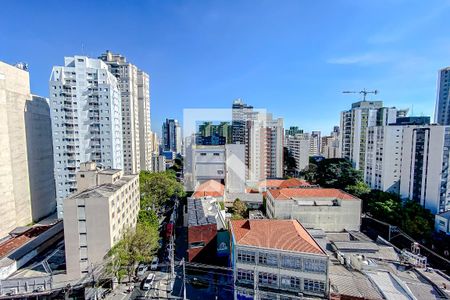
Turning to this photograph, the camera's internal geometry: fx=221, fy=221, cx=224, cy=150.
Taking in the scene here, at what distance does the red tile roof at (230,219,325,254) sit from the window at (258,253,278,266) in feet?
1.30

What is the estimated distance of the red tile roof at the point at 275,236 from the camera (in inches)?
436

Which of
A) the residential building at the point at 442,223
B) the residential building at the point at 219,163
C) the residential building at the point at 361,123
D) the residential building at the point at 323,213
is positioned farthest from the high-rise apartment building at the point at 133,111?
the residential building at the point at 442,223

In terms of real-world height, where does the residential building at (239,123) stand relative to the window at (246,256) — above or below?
above

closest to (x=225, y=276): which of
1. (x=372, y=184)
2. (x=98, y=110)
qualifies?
(x=98, y=110)

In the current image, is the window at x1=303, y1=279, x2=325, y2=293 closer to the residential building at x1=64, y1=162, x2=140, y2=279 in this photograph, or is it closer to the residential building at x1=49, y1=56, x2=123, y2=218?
the residential building at x1=64, y1=162, x2=140, y2=279

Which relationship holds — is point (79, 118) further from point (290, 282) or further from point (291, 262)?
point (290, 282)

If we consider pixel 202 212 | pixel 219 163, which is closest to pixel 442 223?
pixel 202 212

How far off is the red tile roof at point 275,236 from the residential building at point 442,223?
14301mm

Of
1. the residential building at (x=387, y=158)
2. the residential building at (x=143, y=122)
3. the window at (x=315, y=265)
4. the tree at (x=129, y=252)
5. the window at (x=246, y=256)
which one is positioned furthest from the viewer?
the residential building at (x=143, y=122)

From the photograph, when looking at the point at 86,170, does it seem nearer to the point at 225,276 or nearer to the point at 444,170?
the point at 225,276

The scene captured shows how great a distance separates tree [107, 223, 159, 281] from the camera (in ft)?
44.5

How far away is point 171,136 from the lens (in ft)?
275

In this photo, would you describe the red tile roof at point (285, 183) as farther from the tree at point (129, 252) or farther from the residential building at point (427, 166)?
the tree at point (129, 252)

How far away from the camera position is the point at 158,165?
49969 millimetres
